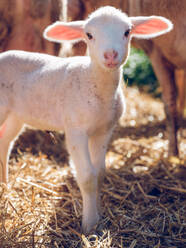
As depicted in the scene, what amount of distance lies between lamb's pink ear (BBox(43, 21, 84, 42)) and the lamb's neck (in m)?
0.26

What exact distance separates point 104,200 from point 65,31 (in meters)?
1.54

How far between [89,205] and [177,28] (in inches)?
78.9

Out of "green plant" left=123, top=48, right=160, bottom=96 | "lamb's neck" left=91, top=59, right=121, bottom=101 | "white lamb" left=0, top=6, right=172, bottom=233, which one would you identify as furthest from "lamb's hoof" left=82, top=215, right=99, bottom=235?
"green plant" left=123, top=48, right=160, bottom=96

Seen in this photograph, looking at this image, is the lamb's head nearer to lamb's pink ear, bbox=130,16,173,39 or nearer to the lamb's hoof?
lamb's pink ear, bbox=130,16,173,39

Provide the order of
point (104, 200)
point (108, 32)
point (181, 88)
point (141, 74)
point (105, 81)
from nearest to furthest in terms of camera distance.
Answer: point (108, 32) → point (105, 81) → point (104, 200) → point (181, 88) → point (141, 74)

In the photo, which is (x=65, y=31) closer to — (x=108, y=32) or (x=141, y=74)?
(x=108, y=32)

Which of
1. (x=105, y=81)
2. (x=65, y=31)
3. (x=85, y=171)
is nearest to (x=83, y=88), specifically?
(x=105, y=81)

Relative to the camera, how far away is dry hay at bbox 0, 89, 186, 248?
293 centimetres

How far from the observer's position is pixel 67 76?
3.06 meters

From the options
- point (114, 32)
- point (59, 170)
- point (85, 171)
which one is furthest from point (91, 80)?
point (59, 170)

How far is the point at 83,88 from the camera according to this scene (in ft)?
9.70

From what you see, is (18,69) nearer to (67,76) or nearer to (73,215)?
(67,76)

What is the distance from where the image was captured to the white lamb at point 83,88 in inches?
107

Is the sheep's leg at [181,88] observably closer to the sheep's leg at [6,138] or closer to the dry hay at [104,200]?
the dry hay at [104,200]
